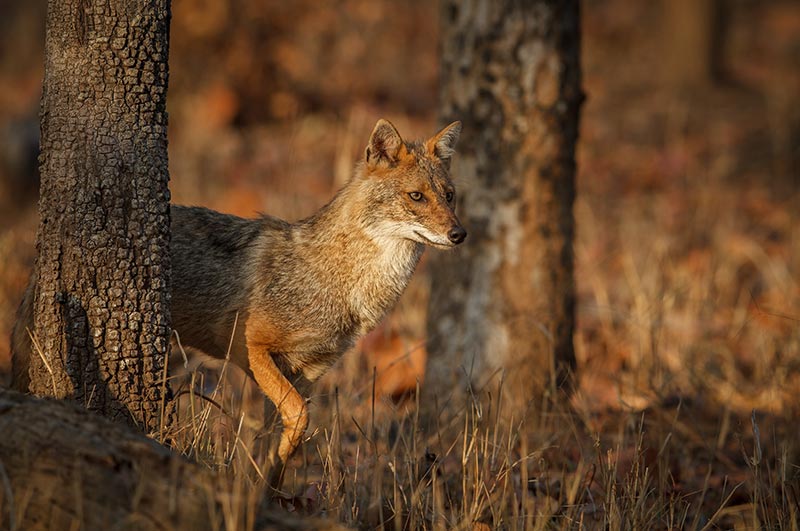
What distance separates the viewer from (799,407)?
6.35m

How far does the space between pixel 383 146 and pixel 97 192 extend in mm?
1913

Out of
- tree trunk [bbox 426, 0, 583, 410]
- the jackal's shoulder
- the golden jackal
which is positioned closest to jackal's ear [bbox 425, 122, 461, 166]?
the golden jackal

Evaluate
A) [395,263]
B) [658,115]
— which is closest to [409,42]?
[658,115]

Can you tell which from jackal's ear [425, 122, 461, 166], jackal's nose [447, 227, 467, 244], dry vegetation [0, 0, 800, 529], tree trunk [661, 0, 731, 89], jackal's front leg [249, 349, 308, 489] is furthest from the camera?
tree trunk [661, 0, 731, 89]

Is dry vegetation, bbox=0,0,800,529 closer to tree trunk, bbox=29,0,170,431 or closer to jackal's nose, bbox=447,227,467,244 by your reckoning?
tree trunk, bbox=29,0,170,431

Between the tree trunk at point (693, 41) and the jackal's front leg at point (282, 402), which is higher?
the tree trunk at point (693, 41)

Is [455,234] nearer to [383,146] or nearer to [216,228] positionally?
[383,146]

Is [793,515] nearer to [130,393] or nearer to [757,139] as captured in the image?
[130,393]

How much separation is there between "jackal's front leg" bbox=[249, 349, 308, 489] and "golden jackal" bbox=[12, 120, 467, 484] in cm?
2

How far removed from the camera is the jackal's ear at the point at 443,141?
5465mm

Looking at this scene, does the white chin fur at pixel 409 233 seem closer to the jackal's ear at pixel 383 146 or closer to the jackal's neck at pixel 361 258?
the jackal's neck at pixel 361 258

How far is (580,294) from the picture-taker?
10.2m

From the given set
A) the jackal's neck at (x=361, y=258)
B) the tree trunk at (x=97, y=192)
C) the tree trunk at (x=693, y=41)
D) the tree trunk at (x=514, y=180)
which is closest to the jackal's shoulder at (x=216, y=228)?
the jackal's neck at (x=361, y=258)

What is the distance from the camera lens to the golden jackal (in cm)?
495
